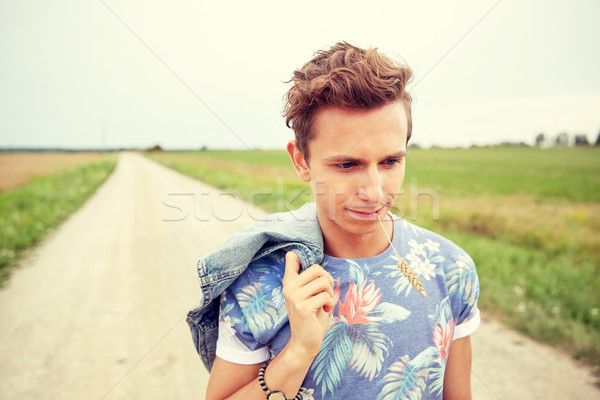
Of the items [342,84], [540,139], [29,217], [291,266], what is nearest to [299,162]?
[342,84]

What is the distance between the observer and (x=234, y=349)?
111 cm

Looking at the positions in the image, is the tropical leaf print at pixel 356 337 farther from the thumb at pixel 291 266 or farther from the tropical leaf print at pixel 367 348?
the thumb at pixel 291 266

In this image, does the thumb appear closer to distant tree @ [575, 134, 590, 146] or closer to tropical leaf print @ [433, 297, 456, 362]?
tropical leaf print @ [433, 297, 456, 362]

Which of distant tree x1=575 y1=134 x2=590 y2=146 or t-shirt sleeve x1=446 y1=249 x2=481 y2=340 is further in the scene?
distant tree x1=575 y1=134 x2=590 y2=146

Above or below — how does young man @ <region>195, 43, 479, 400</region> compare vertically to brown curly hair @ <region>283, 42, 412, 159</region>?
below

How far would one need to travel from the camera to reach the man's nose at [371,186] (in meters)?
1.17

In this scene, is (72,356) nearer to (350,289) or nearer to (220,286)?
(220,286)

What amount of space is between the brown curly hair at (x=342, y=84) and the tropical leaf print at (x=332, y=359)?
669mm

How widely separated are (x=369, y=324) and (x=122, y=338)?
3.01 metres

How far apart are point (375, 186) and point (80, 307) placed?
4.07 metres

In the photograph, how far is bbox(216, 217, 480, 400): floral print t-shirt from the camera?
112 cm

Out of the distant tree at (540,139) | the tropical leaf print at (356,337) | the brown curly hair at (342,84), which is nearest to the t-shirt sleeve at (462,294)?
the tropical leaf print at (356,337)

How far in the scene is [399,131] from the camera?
1186mm
